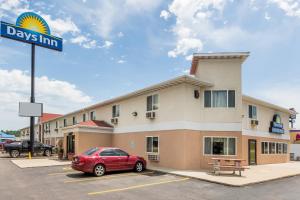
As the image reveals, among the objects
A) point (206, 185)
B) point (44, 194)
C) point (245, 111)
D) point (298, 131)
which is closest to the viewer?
point (44, 194)

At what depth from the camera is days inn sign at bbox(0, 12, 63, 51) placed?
2472cm

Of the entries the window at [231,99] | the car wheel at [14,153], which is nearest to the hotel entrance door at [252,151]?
the window at [231,99]

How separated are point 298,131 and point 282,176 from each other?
2348 centimetres

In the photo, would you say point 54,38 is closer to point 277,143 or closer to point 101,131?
point 101,131

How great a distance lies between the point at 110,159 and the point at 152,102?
20.0ft

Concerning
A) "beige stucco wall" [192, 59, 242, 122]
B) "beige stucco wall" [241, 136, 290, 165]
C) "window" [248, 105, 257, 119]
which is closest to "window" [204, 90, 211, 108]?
"beige stucco wall" [192, 59, 242, 122]

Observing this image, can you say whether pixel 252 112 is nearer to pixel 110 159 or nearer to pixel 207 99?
pixel 207 99

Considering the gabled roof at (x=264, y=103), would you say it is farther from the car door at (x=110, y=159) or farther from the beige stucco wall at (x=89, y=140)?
the beige stucco wall at (x=89, y=140)

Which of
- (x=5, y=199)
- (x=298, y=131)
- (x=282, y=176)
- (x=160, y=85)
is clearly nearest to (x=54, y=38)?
(x=160, y=85)

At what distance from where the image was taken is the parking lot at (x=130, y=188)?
30.7ft

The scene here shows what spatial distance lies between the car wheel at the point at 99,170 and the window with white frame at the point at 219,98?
773cm

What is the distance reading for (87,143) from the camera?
21.8m

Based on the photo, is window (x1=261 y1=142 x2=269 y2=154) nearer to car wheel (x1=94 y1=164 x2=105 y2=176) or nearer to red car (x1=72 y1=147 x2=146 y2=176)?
red car (x1=72 y1=147 x2=146 y2=176)

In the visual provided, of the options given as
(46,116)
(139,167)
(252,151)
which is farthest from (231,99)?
(46,116)
